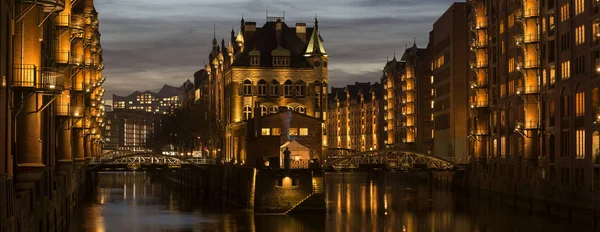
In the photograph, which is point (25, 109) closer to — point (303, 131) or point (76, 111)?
point (76, 111)

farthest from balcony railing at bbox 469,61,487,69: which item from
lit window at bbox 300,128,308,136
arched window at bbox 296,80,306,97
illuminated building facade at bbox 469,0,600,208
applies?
arched window at bbox 296,80,306,97

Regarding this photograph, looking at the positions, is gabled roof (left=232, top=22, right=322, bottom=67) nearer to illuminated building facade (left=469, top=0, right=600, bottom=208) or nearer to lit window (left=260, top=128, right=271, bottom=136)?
illuminated building facade (left=469, top=0, right=600, bottom=208)

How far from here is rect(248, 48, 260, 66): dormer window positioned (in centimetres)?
13688

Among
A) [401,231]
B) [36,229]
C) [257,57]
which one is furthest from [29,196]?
[257,57]

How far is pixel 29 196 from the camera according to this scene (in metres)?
47.0

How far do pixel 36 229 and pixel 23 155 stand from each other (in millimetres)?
8778

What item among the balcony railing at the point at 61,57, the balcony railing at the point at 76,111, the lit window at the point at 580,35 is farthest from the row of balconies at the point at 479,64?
the balcony railing at the point at 61,57

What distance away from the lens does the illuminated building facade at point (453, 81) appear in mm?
133875

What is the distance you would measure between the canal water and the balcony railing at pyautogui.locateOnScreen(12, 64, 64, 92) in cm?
3204

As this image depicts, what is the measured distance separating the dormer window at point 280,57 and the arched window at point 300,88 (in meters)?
2.80

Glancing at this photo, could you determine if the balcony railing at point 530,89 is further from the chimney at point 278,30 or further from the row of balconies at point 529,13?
the chimney at point 278,30

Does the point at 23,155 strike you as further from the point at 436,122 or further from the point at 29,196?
the point at 436,122

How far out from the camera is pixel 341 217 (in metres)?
86.2

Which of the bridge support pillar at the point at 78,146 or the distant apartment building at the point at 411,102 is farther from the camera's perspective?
the distant apartment building at the point at 411,102
